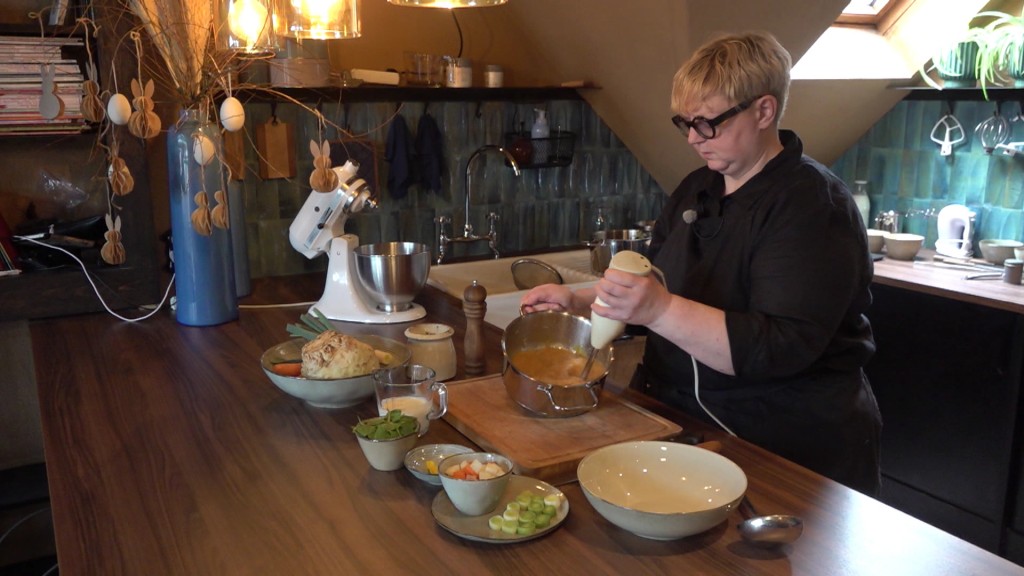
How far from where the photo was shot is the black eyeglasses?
1602 millimetres

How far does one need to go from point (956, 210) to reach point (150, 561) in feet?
9.89

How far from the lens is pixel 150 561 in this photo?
1.16 m

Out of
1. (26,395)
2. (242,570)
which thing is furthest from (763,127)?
(26,395)

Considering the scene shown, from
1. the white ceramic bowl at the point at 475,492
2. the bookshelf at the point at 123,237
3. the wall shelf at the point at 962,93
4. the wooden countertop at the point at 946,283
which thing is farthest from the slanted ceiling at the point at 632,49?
the white ceramic bowl at the point at 475,492

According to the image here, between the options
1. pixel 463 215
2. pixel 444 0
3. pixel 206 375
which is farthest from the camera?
pixel 463 215

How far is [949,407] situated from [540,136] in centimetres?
165

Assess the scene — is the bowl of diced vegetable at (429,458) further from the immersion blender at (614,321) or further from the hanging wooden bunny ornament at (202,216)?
the hanging wooden bunny ornament at (202,216)

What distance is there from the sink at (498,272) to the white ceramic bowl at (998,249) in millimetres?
1369

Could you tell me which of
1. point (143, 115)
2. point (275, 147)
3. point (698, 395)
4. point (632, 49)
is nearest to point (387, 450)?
point (698, 395)

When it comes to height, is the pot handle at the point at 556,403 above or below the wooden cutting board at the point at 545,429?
above

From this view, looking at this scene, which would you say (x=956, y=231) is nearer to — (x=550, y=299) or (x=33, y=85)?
(x=550, y=299)

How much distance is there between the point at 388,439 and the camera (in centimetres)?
137

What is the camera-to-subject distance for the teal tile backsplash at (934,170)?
122 inches

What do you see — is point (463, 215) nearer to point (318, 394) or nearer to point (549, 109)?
point (549, 109)
